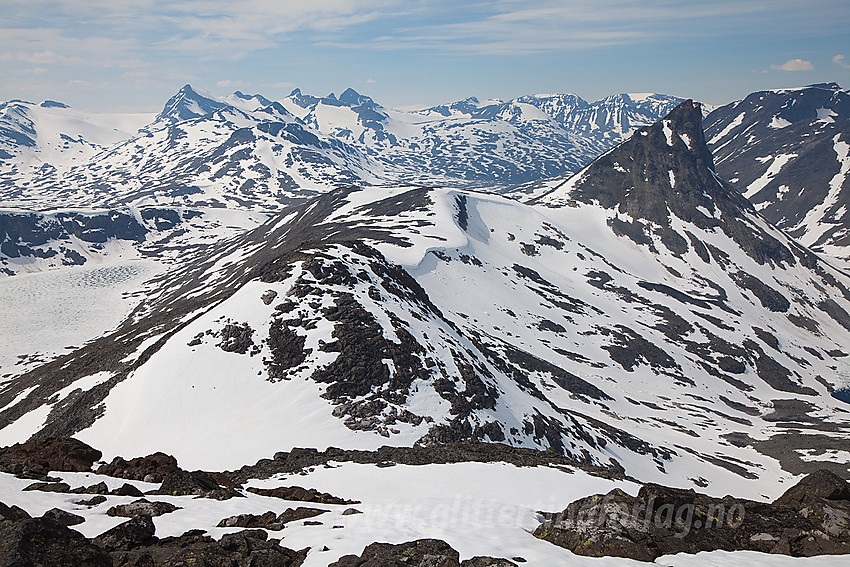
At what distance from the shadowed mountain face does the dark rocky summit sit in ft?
92.8

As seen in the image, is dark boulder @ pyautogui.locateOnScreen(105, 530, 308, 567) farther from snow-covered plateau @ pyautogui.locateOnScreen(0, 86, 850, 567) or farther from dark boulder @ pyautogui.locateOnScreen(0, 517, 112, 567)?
dark boulder @ pyautogui.locateOnScreen(0, 517, 112, 567)

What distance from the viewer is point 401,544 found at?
15.8 meters

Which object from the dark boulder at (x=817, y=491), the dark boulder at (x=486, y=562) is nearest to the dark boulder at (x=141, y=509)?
the dark boulder at (x=486, y=562)

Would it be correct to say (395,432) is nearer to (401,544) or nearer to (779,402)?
(401,544)

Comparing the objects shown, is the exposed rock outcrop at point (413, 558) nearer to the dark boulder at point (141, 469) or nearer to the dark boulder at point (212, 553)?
the dark boulder at point (212, 553)

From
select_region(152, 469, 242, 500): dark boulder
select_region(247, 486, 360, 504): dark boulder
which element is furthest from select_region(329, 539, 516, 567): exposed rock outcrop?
select_region(247, 486, 360, 504): dark boulder

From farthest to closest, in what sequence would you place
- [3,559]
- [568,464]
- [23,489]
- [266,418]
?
[266,418]
[568,464]
[23,489]
[3,559]

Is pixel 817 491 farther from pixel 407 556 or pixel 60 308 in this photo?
pixel 60 308

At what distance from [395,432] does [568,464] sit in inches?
597

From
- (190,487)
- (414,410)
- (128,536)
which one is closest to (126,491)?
(190,487)

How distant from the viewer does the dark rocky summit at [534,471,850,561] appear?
16.2m

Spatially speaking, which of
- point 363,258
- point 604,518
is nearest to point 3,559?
point 604,518

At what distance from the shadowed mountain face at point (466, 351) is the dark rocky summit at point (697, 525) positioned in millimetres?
28282

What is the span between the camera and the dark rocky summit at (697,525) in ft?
53.3
